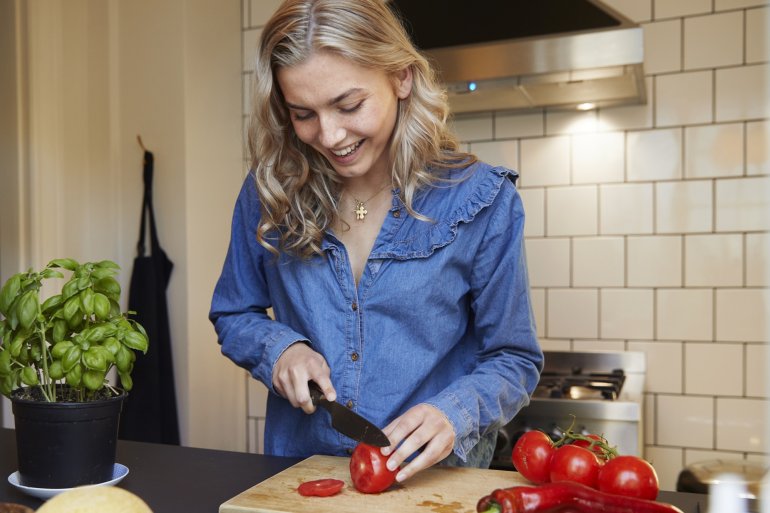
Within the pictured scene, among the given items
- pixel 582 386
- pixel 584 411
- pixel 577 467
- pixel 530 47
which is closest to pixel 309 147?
pixel 577 467

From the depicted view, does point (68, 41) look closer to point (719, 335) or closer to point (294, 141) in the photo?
point (294, 141)

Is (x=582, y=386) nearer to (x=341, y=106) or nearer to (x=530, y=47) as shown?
(x=530, y=47)

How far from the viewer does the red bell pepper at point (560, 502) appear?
769 mm

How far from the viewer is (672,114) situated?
90.1 inches

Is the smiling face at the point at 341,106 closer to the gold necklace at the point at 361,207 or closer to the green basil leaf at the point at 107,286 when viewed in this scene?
the gold necklace at the point at 361,207

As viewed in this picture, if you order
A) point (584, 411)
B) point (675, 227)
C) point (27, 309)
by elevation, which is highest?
point (675, 227)

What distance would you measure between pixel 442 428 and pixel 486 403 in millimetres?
124

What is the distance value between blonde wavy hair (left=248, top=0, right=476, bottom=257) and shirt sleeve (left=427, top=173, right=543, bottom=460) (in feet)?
0.36

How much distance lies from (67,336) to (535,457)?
0.58 meters

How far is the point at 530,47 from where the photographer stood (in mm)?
1907

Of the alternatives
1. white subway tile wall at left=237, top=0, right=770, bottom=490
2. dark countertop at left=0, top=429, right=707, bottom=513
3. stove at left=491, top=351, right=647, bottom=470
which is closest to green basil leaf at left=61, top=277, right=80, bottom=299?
dark countertop at left=0, top=429, right=707, bottom=513

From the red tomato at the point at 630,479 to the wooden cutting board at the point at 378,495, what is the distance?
5.0 inches

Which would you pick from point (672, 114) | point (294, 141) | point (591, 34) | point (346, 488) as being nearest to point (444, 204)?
point (294, 141)

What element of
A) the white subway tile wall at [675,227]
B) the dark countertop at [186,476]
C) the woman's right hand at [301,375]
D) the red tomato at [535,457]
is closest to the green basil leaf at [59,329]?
the dark countertop at [186,476]
